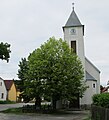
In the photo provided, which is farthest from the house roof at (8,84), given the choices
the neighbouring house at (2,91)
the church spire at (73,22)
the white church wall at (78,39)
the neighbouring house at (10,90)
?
the white church wall at (78,39)

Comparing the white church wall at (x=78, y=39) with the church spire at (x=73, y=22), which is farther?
the church spire at (x=73, y=22)

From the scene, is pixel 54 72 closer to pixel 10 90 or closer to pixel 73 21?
pixel 73 21

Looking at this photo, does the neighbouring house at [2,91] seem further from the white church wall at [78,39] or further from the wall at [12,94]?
the white church wall at [78,39]

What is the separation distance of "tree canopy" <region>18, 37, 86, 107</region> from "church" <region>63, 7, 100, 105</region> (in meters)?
8.76

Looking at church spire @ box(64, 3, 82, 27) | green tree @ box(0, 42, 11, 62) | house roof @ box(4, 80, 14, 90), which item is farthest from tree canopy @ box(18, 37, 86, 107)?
house roof @ box(4, 80, 14, 90)

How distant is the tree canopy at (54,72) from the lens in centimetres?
3494

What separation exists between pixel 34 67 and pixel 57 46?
4.28 metres

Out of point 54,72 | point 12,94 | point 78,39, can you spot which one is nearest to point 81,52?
point 78,39

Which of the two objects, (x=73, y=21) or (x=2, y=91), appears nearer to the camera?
(x=73, y=21)

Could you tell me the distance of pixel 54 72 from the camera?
115ft

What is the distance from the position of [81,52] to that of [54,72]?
487 inches

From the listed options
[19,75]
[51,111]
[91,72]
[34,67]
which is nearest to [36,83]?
[34,67]

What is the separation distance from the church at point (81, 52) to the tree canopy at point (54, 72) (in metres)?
8.76

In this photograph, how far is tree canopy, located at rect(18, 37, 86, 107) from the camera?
115 ft
